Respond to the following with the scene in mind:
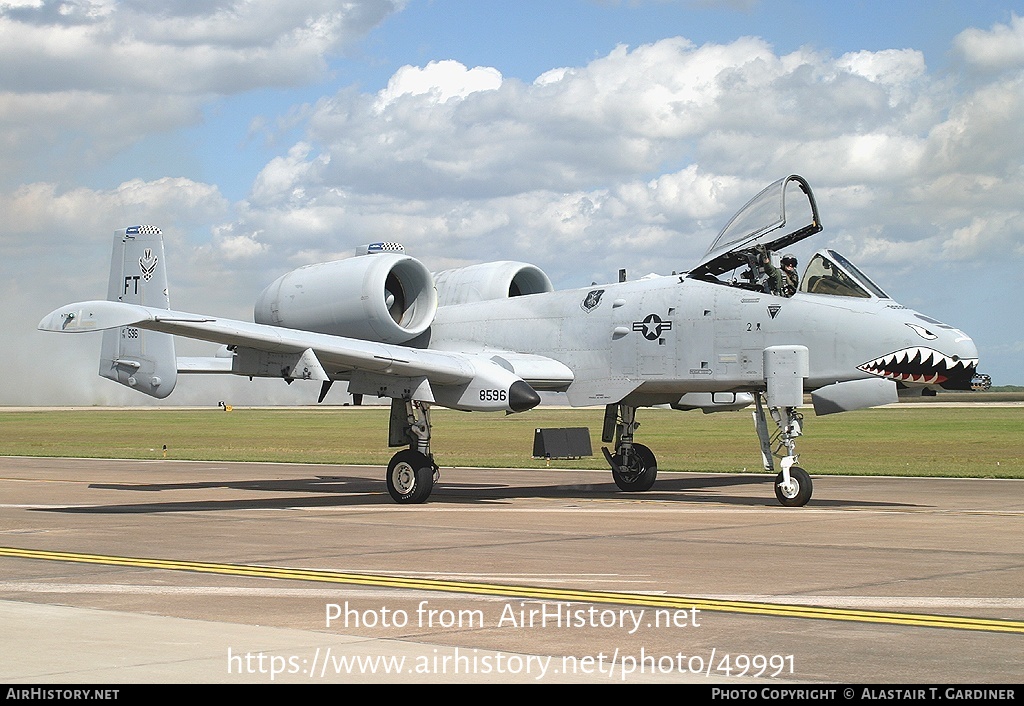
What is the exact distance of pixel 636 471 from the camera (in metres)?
23.0

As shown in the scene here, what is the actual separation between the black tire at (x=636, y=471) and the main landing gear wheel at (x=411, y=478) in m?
4.24

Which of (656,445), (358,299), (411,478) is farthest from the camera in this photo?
(656,445)

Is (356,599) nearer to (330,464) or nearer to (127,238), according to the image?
(127,238)

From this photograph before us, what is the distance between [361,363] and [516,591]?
32.0 feet

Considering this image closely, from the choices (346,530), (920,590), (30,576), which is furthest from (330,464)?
(920,590)

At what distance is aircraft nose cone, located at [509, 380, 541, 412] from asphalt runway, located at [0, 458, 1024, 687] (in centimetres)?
167

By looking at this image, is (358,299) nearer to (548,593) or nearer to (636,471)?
(636,471)

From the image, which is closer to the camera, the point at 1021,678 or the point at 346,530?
the point at 1021,678

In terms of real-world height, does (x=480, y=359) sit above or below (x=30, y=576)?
above

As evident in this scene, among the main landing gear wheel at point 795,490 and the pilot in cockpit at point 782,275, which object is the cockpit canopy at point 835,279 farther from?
the main landing gear wheel at point 795,490

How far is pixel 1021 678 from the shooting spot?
671 cm

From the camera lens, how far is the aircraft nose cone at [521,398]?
64.2 feet

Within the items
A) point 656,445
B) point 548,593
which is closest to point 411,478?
point 548,593
